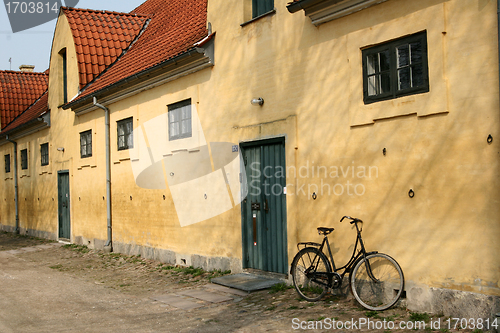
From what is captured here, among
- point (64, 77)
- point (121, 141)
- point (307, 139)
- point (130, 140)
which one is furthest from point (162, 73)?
point (64, 77)

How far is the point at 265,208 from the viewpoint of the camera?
8688mm

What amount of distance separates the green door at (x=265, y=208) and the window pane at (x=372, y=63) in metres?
2.07

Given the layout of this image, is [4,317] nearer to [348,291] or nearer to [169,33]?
[348,291]

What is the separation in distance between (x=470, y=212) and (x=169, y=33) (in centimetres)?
985

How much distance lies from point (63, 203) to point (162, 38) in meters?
7.81

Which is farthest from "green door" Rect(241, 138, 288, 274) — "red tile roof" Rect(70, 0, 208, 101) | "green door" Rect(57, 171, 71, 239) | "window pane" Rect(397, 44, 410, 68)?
"green door" Rect(57, 171, 71, 239)

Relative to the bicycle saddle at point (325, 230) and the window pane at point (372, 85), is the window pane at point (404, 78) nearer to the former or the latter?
the window pane at point (372, 85)

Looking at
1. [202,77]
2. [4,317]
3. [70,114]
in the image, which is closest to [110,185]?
[70,114]

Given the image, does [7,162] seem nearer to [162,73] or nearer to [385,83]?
[162,73]

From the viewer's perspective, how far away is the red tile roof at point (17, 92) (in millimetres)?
24328

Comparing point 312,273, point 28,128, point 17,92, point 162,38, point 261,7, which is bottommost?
point 312,273

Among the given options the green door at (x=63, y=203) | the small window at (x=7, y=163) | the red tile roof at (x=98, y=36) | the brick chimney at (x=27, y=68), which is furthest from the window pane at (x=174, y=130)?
the brick chimney at (x=27, y=68)

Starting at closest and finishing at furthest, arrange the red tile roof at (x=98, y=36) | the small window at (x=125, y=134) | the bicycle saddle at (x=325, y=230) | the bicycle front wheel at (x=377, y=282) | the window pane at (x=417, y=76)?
the window pane at (x=417, y=76) < the bicycle front wheel at (x=377, y=282) < the bicycle saddle at (x=325, y=230) < the small window at (x=125, y=134) < the red tile roof at (x=98, y=36)

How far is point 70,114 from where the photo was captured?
16.7 meters
